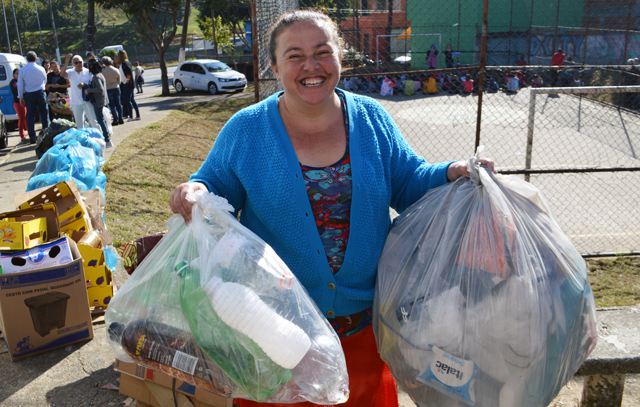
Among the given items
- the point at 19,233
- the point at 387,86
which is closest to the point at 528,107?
the point at 387,86

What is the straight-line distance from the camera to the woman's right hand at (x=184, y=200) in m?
1.74

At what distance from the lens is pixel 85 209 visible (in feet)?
12.7

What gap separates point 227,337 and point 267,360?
12 centimetres

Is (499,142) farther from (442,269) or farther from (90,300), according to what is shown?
(442,269)

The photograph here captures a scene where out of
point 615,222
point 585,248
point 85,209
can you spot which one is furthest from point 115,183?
point 615,222

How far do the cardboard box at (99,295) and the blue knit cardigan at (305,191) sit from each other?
1.95 metres

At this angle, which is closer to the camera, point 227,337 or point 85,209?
point 227,337

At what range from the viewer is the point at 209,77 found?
21062 mm

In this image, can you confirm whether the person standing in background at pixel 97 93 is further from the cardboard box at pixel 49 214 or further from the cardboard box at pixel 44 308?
the cardboard box at pixel 44 308

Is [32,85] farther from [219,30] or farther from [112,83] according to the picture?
[219,30]

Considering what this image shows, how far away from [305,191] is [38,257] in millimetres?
1842

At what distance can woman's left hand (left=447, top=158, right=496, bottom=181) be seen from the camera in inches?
72.0

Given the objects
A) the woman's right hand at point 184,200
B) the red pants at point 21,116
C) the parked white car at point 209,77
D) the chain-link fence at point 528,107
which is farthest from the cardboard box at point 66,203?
the parked white car at point 209,77

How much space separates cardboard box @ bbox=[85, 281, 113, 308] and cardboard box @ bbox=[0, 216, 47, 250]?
1.44ft
